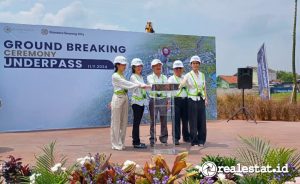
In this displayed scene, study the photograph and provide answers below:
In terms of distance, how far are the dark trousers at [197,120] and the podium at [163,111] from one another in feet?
1.36

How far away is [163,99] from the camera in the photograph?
25.8 feet

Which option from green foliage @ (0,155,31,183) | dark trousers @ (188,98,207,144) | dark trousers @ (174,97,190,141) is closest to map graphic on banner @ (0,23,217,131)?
dark trousers @ (174,97,190,141)

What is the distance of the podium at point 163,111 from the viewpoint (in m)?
7.66

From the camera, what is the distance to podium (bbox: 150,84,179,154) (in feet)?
25.1

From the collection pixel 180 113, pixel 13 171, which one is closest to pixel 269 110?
pixel 180 113

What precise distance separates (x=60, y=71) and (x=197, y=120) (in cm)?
587

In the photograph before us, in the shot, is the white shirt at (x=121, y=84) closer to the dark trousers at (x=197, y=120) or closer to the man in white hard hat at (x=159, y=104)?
the man in white hard hat at (x=159, y=104)

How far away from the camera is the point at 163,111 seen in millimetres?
8047

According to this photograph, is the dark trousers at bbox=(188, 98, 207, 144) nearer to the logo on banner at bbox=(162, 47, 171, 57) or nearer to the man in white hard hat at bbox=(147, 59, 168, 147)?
the man in white hard hat at bbox=(147, 59, 168, 147)

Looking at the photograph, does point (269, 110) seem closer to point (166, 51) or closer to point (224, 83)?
point (166, 51)

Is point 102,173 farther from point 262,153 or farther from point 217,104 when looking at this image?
point 217,104

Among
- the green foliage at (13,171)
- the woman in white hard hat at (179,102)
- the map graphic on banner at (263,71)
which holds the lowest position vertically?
the green foliage at (13,171)

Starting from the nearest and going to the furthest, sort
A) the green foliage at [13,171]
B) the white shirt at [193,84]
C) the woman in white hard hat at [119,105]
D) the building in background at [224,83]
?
1. the green foliage at [13,171]
2. the woman in white hard hat at [119,105]
3. the white shirt at [193,84]
4. the building in background at [224,83]

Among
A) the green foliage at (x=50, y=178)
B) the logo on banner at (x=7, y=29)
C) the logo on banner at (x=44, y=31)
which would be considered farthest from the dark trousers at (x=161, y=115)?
the logo on banner at (x=7, y=29)
